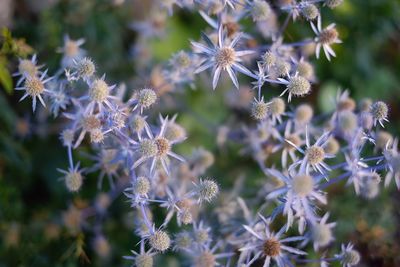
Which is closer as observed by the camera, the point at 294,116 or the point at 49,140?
the point at 294,116

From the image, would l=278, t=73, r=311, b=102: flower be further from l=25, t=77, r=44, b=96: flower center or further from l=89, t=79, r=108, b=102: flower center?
l=25, t=77, r=44, b=96: flower center

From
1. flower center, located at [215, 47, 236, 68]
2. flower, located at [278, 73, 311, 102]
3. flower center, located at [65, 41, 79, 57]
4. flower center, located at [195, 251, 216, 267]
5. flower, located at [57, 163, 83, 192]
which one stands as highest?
flower center, located at [65, 41, 79, 57]

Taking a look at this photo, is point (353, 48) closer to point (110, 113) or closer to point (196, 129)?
point (196, 129)

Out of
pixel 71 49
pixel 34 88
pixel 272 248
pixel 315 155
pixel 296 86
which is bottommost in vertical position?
pixel 272 248

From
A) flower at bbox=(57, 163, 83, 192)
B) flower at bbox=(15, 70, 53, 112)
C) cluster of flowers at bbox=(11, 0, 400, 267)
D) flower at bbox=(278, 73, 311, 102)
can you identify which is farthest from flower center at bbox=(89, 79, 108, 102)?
flower at bbox=(278, 73, 311, 102)

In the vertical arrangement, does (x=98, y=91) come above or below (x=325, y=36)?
above

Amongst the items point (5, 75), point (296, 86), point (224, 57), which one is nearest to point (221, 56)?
point (224, 57)

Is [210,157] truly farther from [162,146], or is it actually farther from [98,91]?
[98,91]

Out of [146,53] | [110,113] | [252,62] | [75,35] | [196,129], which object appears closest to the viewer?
[110,113]

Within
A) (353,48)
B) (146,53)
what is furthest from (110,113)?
(353,48)
